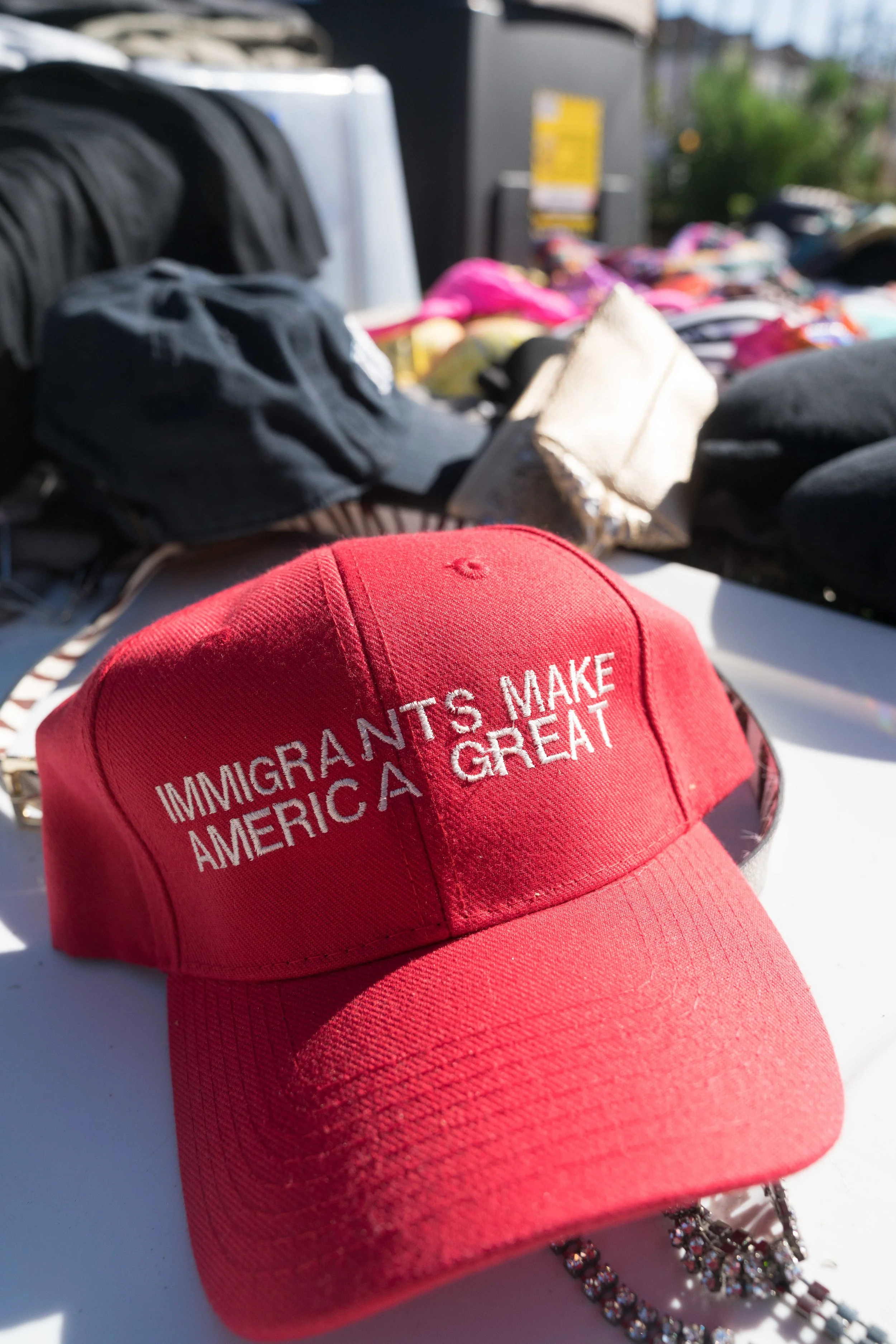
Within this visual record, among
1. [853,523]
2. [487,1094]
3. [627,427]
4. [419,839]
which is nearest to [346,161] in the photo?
[627,427]

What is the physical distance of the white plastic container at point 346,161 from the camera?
1628 mm

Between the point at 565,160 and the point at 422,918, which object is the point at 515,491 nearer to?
the point at 422,918

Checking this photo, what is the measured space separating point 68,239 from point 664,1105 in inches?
47.1

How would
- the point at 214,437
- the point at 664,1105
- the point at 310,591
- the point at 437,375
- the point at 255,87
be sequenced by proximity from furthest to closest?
the point at 255,87
the point at 437,375
the point at 214,437
the point at 310,591
the point at 664,1105

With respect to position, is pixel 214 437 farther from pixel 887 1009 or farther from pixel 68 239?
pixel 887 1009

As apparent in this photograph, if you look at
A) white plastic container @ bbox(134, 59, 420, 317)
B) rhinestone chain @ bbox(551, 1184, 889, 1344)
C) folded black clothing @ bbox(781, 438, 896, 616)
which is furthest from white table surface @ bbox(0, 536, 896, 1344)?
white plastic container @ bbox(134, 59, 420, 317)

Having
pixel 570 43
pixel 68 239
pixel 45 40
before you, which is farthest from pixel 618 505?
pixel 570 43

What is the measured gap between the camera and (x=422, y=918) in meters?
0.50

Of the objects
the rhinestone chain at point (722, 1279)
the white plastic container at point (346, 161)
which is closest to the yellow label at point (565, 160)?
the white plastic container at point (346, 161)

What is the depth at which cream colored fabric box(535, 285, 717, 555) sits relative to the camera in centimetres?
93

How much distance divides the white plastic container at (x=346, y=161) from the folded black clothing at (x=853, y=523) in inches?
43.3

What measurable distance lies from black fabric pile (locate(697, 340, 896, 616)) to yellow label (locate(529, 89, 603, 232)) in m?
1.73

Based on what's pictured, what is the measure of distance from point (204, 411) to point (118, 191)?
1.81 ft

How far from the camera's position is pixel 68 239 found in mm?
1176
